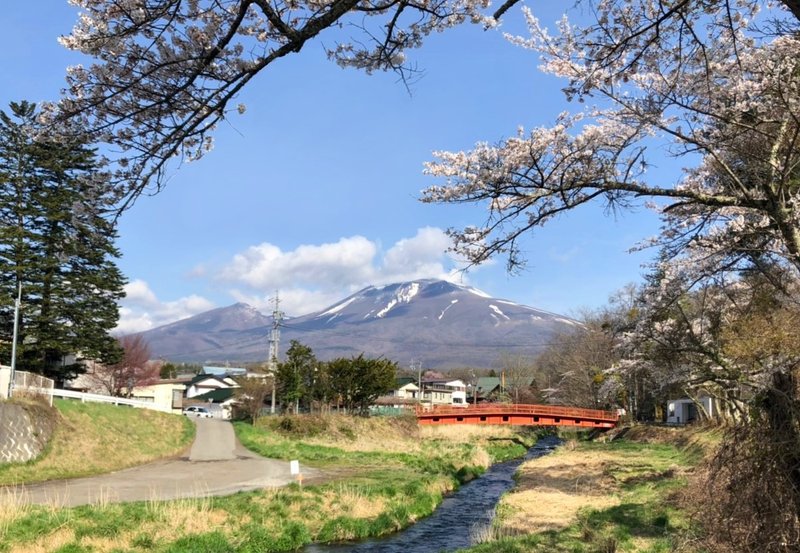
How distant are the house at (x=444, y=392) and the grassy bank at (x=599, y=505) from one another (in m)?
57.1

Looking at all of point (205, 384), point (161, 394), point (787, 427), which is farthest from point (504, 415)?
point (205, 384)

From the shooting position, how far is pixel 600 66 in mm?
A: 5582

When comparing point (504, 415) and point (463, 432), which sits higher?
point (504, 415)

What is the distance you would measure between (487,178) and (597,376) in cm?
4714

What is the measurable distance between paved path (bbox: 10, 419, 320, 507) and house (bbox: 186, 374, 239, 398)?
5449 centimetres

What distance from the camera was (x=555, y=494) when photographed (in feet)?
64.5

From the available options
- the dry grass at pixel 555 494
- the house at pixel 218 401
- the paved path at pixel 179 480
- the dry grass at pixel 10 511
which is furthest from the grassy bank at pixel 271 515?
the house at pixel 218 401

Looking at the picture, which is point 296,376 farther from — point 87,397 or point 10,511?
point 10,511

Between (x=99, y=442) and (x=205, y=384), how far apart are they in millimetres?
60677

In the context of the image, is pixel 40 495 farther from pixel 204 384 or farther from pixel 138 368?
pixel 204 384

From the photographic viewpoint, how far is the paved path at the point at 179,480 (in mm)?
15453

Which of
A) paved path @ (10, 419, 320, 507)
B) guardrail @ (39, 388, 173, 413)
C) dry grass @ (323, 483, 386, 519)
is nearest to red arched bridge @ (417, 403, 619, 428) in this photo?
paved path @ (10, 419, 320, 507)

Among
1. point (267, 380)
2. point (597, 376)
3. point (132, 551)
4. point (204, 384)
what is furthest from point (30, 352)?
point (204, 384)

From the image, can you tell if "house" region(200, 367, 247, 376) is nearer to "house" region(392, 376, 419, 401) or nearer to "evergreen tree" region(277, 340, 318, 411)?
"house" region(392, 376, 419, 401)
